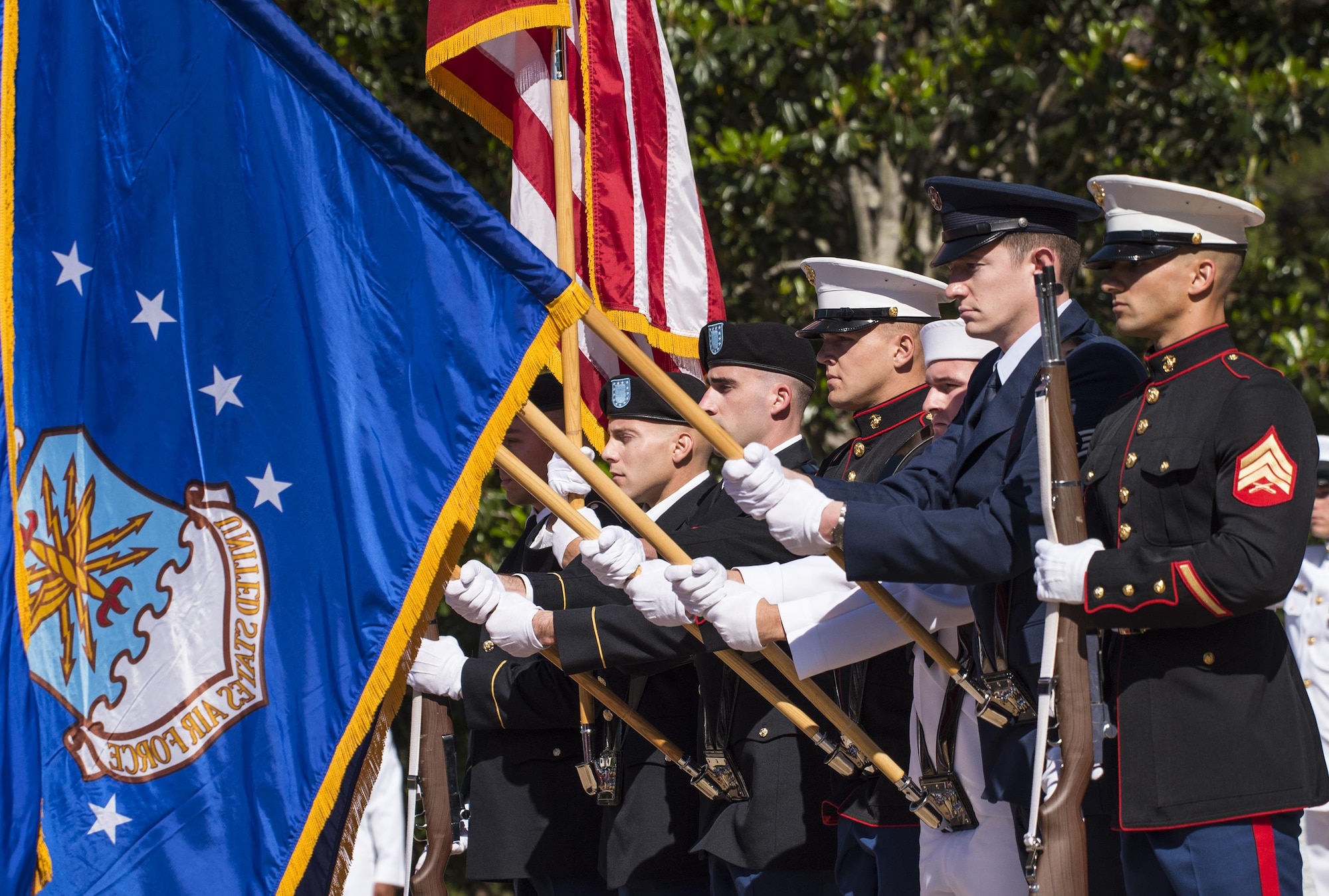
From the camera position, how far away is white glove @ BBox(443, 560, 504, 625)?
16.1 feet

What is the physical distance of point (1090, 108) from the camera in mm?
9508

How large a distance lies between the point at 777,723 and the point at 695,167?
5.17 meters

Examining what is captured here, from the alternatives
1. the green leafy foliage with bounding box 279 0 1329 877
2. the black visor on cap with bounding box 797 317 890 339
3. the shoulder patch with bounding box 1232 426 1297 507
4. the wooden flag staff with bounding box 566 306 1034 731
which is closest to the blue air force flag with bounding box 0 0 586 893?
the wooden flag staff with bounding box 566 306 1034 731

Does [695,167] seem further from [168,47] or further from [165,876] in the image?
[165,876]

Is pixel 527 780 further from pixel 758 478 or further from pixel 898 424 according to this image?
pixel 758 478

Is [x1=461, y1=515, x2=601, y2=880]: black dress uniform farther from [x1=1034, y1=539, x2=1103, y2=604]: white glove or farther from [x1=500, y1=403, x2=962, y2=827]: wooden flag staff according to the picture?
[x1=1034, y1=539, x2=1103, y2=604]: white glove

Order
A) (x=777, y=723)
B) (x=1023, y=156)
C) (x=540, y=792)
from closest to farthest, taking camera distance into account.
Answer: (x=777, y=723), (x=540, y=792), (x=1023, y=156)

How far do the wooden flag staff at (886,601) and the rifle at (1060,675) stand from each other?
0.25 metres

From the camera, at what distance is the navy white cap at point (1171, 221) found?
12.3 ft

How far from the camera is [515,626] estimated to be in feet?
16.1

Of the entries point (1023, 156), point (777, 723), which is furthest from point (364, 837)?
point (1023, 156)

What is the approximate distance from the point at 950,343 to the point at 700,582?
1.54 m

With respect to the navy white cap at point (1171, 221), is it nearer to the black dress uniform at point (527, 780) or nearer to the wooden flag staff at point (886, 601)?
the wooden flag staff at point (886, 601)

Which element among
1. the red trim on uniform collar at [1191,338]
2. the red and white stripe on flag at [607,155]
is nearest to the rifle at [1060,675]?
the red trim on uniform collar at [1191,338]
